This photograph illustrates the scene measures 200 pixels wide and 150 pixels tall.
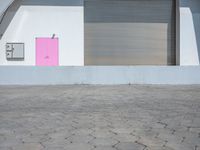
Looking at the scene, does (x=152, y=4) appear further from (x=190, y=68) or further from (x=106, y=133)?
(x=106, y=133)

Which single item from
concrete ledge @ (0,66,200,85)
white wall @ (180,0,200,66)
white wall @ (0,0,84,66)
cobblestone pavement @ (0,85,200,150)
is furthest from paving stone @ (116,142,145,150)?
white wall @ (180,0,200,66)

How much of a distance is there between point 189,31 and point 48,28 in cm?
782

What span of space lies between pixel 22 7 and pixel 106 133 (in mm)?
13441

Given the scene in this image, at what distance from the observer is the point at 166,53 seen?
17562 millimetres

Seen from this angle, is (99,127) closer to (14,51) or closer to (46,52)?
(46,52)

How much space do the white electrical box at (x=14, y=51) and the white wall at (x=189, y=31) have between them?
8.83 m

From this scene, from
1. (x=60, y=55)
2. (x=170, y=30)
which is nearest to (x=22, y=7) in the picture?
(x=60, y=55)

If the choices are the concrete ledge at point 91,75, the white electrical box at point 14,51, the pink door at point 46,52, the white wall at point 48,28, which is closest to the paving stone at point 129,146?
the concrete ledge at point 91,75

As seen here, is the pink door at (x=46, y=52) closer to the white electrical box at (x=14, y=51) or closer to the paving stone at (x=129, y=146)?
the white electrical box at (x=14, y=51)

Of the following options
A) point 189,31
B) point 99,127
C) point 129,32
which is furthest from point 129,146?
point 189,31

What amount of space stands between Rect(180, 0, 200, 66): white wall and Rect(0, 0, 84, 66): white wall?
560cm

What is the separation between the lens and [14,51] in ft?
54.1

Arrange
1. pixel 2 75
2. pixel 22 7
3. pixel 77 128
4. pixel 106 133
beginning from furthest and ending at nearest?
pixel 22 7 < pixel 2 75 < pixel 77 128 < pixel 106 133

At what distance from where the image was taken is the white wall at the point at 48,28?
54.7 feet
